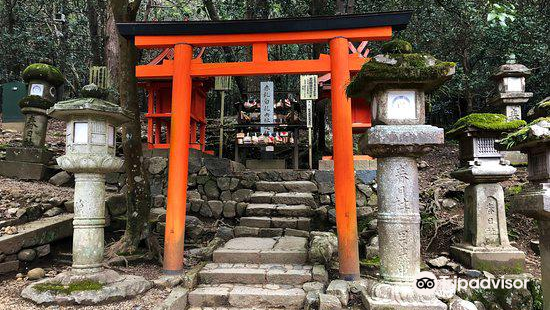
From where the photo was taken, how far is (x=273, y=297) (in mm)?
4770

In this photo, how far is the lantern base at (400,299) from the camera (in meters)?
3.62

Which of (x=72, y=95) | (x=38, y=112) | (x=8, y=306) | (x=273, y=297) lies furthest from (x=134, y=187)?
(x=72, y=95)

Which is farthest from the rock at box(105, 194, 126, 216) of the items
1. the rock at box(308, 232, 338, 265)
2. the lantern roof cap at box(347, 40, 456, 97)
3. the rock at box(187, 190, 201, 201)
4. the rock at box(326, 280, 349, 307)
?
the lantern roof cap at box(347, 40, 456, 97)

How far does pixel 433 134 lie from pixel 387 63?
918mm

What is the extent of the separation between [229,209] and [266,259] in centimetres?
252

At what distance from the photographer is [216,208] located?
26.9ft

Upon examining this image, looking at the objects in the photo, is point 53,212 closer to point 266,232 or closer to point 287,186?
point 266,232

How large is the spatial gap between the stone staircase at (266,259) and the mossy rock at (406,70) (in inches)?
115

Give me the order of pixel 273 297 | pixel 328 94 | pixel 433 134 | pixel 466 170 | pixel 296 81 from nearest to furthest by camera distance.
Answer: pixel 433 134
pixel 273 297
pixel 466 170
pixel 328 94
pixel 296 81

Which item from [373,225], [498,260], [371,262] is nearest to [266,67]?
[371,262]

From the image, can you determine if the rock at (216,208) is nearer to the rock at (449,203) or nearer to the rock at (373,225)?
the rock at (373,225)

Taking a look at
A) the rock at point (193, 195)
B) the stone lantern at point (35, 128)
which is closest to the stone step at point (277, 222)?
the rock at point (193, 195)

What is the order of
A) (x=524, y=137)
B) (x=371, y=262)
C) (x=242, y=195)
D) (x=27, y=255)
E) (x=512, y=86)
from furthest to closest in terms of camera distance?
(x=512, y=86) < (x=242, y=195) < (x=371, y=262) < (x=27, y=255) < (x=524, y=137)

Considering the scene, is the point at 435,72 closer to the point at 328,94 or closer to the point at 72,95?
the point at 328,94
